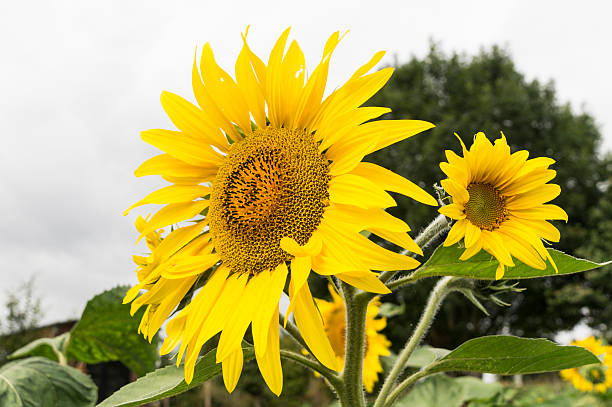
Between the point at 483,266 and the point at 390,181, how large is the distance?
252 millimetres

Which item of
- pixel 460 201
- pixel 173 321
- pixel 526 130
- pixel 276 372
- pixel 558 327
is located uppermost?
pixel 526 130

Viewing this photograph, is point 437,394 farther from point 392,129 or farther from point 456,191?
point 392,129

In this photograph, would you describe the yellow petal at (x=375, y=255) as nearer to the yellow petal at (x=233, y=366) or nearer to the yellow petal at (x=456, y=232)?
the yellow petal at (x=456, y=232)

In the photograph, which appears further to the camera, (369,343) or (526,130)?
(526,130)

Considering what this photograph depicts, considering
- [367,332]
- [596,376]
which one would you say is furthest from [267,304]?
[596,376]

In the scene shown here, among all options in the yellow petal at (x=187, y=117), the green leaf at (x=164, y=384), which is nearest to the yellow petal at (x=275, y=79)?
the yellow petal at (x=187, y=117)

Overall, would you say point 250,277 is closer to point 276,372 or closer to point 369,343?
point 276,372

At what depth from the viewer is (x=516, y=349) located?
959mm

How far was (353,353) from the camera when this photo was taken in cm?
99

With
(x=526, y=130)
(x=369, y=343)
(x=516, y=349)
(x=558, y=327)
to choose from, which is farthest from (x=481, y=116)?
(x=516, y=349)

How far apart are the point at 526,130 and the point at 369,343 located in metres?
14.4

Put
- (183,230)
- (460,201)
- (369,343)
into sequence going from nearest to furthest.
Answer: (460,201) < (183,230) < (369,343)

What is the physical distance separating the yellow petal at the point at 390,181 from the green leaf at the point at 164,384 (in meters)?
0.39

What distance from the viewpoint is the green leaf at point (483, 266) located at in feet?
2.94
